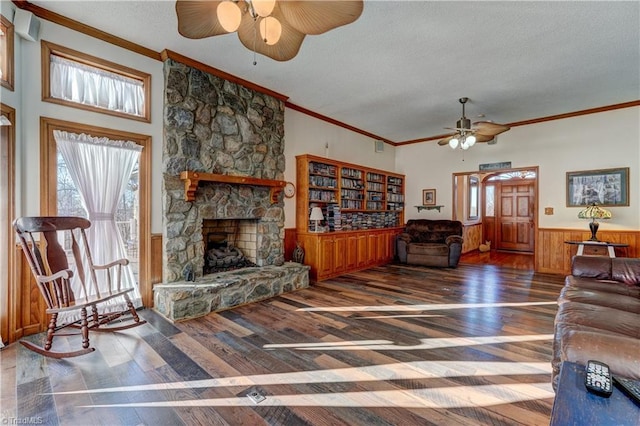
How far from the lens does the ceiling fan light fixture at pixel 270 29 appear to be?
1762 mm

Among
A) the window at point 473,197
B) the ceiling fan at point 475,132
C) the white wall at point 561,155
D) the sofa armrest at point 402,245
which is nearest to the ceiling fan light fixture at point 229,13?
the ceiling fan at point 475,132

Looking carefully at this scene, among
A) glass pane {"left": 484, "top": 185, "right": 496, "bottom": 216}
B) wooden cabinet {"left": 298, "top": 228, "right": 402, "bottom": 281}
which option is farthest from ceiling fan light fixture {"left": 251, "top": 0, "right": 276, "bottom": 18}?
glass pane {"left": 484, "top": 185, "right": 496, "bottom": 216}

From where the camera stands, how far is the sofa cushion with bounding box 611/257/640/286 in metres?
2.69

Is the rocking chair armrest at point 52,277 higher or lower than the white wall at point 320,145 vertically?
lower

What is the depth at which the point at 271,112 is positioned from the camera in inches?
177

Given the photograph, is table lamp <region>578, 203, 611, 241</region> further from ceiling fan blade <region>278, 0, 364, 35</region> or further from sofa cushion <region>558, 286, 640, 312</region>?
ceiling fan blade <region>278, 0, 364, 35</region>

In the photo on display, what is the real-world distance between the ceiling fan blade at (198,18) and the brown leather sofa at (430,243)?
5365 millimetres

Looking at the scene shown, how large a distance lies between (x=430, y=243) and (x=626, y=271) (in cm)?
363

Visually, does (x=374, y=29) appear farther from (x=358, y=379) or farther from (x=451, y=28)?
(x=358, y=379)

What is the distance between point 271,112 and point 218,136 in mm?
1032

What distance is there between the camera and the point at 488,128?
13.4ft

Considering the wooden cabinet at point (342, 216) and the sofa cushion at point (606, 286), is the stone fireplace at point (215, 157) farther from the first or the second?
the sofa cushion at point (606, 286)

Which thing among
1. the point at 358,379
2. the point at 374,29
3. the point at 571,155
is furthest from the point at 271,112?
the point at 571,155

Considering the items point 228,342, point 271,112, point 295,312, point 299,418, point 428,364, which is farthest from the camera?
point 271,112
